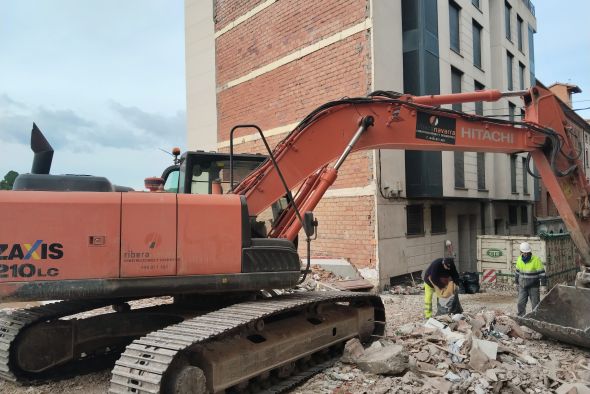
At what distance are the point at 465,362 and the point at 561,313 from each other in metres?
2.71

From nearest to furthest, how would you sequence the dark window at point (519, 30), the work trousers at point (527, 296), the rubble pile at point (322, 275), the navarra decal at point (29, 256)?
1. the navarra decal at point (29, 256)
2. the work trousers at point (527, 296)
3. the rubble pile at point (322, 275)
4. the dark window at point (519, 30)

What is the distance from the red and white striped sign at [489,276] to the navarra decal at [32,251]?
12.5 metres

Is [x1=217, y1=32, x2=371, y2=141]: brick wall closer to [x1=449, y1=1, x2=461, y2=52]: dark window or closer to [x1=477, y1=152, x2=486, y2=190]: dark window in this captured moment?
[x1=449, y1=1, x2=461, y2=52]: dark window

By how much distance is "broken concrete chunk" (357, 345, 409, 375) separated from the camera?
4.88m

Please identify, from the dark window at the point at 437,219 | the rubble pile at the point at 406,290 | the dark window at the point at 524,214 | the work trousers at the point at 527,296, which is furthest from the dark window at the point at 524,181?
the work trousers at the point at 527,296

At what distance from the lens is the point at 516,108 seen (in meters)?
21.8

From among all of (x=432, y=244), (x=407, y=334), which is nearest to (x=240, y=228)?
(x=407, y=334)

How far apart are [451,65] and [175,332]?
14.0 m

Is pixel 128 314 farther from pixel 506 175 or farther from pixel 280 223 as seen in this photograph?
pixel 506 175

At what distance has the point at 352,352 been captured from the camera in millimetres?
5297

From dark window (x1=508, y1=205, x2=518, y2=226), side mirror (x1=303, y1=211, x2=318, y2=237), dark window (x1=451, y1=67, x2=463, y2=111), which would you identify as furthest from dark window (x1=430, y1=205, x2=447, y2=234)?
side mirror (x1=303, y1=211, x2=318, y2=237)

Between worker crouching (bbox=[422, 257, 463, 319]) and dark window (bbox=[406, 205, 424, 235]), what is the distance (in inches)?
182

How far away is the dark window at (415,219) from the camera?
43.2ft

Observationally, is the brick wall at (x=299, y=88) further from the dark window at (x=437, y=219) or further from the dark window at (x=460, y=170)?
the dark window at (x=460, y=170)
